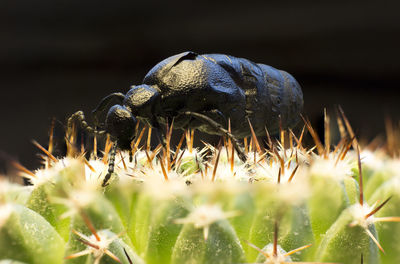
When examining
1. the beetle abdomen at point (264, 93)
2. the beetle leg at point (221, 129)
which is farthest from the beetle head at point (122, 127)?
the beetle abdomen at point (264, 93)

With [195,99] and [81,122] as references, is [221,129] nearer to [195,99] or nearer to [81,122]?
[195,99]

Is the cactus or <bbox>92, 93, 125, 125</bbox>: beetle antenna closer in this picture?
the cactus

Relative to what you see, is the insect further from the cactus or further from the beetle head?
the cactus

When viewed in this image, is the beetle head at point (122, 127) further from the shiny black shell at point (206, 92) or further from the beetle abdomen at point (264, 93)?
the beetle abdomen at point (264, 93)

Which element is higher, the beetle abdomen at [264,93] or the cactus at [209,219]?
the beetle abdomen at [264,93]

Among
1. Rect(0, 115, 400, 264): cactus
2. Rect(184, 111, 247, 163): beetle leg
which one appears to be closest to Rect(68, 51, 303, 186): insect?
Rect(184, 111, 247, 163): beetle leg

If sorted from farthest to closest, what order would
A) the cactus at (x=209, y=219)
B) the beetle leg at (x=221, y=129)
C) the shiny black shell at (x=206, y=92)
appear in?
the shiny black shell at (x=206, y=92) < the beetle leg at (x=221, y=129) < the cactus at (x=209, y=219)

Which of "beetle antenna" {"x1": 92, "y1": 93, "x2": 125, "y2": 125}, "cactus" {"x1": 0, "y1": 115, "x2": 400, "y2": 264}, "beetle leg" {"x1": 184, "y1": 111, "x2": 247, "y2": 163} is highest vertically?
"beetle antenna" {"x1": 92, "y1": 93, "x2": 125, "y2": 125}
